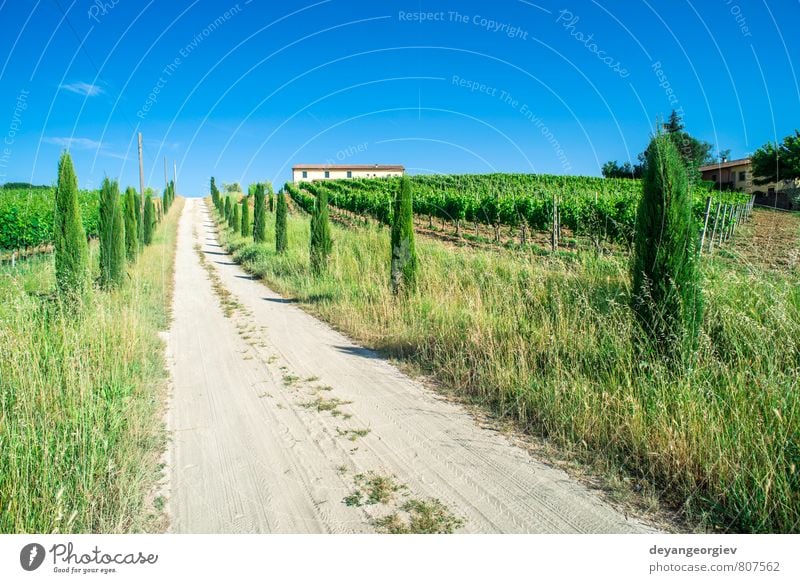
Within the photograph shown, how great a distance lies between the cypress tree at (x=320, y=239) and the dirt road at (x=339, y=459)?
7406 millimetres

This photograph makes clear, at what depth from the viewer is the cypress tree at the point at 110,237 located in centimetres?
1218

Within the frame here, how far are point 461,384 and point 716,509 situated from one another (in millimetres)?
2665

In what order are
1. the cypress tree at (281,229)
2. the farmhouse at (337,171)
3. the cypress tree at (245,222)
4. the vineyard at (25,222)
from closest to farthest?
1. the vineyard at (25,222)
2. the cypress tree at (281,229)
3. the cypress tree at (245,222)
4. the farmhouse at (337,171)

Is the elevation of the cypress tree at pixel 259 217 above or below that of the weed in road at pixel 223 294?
above

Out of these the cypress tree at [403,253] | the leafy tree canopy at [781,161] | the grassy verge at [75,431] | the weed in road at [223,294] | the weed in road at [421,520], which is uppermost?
the leafy tree canopy at [781,161]

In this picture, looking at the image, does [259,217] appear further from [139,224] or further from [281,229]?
[139,224]

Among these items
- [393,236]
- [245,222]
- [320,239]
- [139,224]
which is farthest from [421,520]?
[245,222]

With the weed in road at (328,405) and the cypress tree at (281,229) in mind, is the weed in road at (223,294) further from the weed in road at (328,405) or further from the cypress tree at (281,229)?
the weed in road at (328,405)

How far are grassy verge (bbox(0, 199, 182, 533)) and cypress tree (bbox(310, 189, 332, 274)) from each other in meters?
8.22

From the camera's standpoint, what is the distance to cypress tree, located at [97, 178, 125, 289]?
1218cm

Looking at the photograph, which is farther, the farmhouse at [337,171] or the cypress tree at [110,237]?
the farmhouse at [337,171]

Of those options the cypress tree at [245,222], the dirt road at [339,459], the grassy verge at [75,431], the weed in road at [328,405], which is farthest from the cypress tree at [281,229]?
the weed in road at [328,405]

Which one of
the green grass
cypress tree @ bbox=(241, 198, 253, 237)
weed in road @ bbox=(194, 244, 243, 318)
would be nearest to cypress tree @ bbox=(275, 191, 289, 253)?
weed in road @ bbox=(194, 244, 243, 318)
